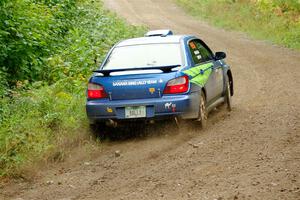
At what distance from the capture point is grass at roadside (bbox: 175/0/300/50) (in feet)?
79.5

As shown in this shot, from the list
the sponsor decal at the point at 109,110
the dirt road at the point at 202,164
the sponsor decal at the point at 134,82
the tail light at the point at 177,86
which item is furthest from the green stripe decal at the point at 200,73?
the sponsor decal at the point at 109,110

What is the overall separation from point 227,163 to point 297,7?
21.0 metres

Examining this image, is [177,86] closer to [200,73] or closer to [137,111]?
[137,111]

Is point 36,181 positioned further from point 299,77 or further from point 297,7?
point 297,7

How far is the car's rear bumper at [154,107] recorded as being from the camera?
8.62 metres

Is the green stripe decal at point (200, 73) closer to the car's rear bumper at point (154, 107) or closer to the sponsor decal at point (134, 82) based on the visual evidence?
the car's rear bumper at point (154, 107)

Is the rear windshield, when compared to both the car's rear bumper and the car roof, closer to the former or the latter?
the car roof

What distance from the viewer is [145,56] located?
938cm

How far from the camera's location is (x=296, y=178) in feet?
20.3

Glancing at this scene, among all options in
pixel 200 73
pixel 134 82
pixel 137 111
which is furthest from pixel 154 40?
pixel 137 111

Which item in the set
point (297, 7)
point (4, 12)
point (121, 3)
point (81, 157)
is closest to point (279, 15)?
point (297, 7)

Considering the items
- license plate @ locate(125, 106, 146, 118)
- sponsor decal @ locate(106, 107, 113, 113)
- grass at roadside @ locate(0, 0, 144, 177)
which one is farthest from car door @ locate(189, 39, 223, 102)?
grass at roadside @ locate(0, 0, 144, 177)

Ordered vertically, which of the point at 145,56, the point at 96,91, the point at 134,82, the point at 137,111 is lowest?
the point at 137,111

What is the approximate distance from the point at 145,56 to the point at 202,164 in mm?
2768
